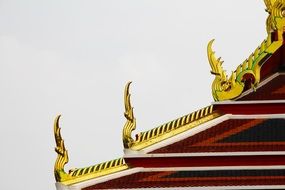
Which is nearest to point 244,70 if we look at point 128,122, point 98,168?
point 128,122

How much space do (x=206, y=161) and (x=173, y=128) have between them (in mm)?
1192

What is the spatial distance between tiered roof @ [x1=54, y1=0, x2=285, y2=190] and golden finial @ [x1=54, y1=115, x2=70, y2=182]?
19 millimetres

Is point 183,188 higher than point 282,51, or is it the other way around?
point 282,51

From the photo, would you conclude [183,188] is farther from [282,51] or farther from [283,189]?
[282,51]

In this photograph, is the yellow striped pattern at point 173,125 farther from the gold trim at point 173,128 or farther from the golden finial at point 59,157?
the golden finial at point 59,157

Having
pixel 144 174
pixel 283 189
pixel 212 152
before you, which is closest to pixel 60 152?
pixel 144 174

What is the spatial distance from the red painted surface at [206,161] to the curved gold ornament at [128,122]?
1.19ft

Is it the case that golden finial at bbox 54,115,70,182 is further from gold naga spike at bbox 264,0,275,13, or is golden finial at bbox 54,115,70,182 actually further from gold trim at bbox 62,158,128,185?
gold naga spike at bbox 264,0,275,13

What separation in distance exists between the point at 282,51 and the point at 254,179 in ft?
11.2

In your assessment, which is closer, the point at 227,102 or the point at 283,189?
the point at 283,189

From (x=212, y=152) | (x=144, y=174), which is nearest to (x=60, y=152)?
(x=144, y=174)

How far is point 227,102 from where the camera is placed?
20547mm

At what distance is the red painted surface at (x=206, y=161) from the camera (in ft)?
63.9

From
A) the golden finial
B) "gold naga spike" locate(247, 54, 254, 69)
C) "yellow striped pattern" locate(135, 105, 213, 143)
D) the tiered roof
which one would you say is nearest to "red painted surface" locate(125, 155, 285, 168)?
the tiered roof
